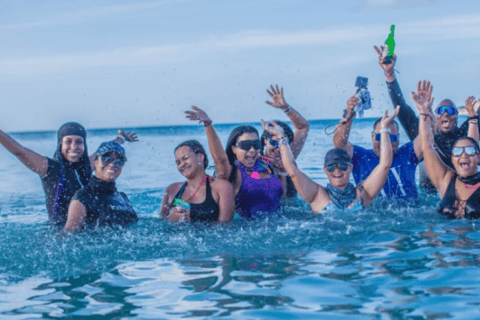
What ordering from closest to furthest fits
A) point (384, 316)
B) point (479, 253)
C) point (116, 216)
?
point (384, 316) → point (479, 253) → point (116, 216)

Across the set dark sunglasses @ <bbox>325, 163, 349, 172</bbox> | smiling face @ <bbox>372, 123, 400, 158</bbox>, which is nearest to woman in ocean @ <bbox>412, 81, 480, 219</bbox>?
smiling face @ <bbox>372, 123, 400, 158</bbox>

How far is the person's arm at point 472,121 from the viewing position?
902 centimetres

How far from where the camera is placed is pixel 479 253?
634 cm

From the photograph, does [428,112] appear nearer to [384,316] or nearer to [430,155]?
[430,155]

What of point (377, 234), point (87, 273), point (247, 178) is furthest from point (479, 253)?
point (87, 273)

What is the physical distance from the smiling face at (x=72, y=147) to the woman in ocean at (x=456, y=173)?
444 centimetres

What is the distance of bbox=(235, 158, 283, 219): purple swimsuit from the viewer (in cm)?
816

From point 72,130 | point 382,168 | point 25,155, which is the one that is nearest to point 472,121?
point 382,168

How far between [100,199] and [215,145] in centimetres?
155

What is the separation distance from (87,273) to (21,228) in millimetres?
3565

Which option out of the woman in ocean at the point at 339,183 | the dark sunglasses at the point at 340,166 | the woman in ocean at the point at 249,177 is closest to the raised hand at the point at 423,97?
the woman in ocean at the point at 339,183

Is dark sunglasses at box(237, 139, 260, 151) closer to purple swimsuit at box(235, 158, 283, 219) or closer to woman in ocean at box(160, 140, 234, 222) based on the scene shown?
purple swimsuit at box(235, 158, 283, 219)

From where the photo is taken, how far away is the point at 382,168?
754 cm

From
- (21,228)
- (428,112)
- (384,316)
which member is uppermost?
(428,112)
